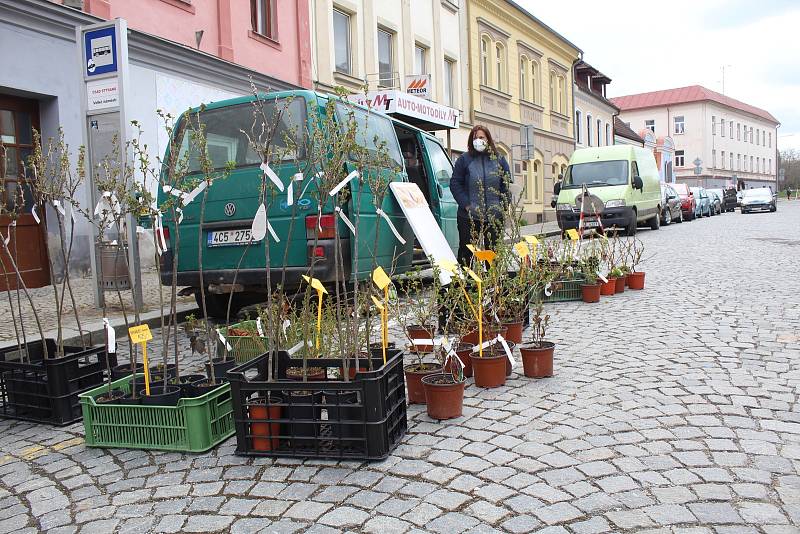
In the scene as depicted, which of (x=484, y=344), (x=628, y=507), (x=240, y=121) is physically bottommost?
(x=628, y=507)

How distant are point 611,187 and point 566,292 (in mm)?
11970

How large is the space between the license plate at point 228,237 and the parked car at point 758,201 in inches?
1483

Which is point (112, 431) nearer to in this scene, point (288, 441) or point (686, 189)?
point (288, 441)

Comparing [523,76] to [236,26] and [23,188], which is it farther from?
[23,188]

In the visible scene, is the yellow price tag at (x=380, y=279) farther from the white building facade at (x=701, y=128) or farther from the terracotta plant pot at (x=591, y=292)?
the white building facade at (x=701, y=128)

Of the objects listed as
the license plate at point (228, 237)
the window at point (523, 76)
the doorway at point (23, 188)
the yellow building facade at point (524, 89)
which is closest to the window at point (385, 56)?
the yellow building facade at point (524, 89)

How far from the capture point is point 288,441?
349 centimetres

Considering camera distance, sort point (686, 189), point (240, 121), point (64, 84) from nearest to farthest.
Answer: point (240, 121) → point (64, 84) → point (686, 189)

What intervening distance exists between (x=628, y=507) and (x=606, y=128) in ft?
143

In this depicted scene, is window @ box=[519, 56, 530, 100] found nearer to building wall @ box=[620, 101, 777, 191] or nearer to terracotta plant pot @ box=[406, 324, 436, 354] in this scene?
terracotta plant pot @ box=[406, 324, 436, 354]

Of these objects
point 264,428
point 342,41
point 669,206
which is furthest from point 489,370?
point 669,206

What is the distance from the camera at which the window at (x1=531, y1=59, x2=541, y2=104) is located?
30969 millimetres

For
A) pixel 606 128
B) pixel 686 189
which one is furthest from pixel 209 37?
pixel 606 128

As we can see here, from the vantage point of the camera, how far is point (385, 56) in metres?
20.1
